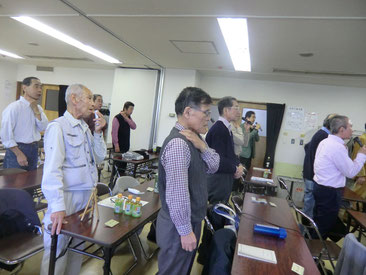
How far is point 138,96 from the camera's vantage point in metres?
6.49

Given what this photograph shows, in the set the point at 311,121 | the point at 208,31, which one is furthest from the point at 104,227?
the point at 311,121

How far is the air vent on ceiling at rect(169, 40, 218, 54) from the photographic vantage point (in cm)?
377

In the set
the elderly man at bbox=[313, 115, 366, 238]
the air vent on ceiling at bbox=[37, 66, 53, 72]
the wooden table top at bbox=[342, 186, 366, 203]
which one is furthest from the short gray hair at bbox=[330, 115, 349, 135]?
the air vent on ceiling at bbox=[37, 66, 53, 72]

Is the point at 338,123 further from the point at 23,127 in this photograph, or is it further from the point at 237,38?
the point at 23,127

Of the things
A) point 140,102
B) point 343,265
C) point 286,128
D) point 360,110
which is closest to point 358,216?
point 343,265

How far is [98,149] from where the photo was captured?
192cm

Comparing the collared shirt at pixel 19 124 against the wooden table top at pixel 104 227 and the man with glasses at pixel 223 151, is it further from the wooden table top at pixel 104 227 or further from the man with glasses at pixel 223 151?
the man with glasses at pixel 223 151

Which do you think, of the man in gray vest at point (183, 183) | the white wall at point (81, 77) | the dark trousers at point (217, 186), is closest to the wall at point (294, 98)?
the white wall at point (81, 77)

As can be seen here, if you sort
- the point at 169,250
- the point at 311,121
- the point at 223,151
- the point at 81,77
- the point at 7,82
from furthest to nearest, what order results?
the point at 7,82
the point at 81,77
the point at 311,121
the point at 223,151
the point at 169,250

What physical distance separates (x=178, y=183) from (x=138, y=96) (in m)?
5.48

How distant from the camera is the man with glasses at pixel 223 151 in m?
2.48

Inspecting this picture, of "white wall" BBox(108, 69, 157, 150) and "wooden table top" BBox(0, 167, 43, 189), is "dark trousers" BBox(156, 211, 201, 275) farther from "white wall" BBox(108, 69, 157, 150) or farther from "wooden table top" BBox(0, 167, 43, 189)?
"white wall" BBox(108, 69, 157, 150)

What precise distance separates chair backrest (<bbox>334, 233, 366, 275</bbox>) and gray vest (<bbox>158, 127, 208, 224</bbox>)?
3.17 ft

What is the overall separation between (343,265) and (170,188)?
1254mm
